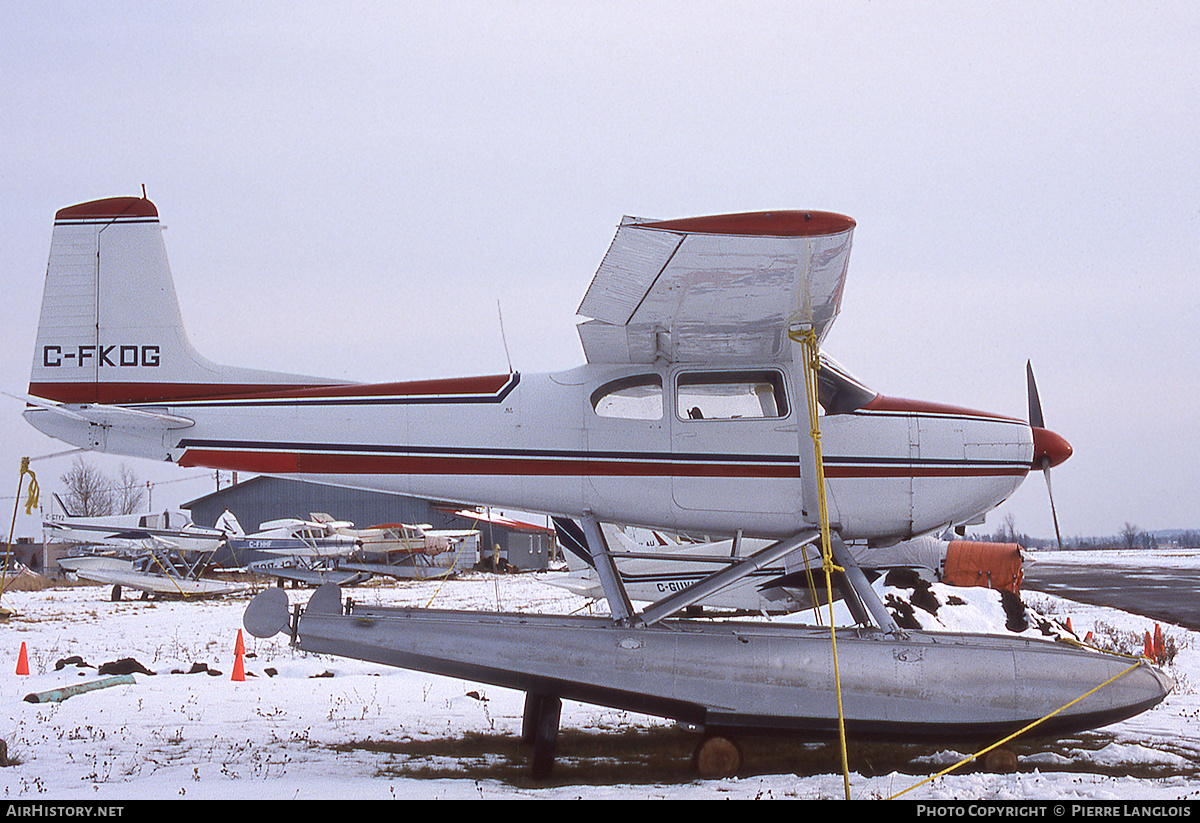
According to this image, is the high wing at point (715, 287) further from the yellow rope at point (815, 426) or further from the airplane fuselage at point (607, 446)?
the airplane fuselage at point (607, 446)

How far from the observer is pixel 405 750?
7.00m

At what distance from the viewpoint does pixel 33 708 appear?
→ 822 centimetres

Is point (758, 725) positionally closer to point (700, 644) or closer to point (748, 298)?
point (700, 644)

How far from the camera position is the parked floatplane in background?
20.5 feet

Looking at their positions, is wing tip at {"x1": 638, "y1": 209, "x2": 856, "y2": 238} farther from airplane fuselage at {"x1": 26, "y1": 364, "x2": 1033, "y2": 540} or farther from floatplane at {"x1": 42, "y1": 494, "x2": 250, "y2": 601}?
floatplane at {"x1": 42, "y1": 494, "x2": 250, "y2": 601}

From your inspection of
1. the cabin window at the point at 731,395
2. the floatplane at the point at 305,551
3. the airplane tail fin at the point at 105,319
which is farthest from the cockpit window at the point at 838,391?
the floatplane at the point at 305,551

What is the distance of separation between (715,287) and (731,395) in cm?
142

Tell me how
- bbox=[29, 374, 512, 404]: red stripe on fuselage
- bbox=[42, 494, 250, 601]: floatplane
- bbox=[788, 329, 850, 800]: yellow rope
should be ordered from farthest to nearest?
bbox=[42, 494, 250, 601]: floatplane < bbox=[29, 374, 512, 404]: red stripe on fuselage < bbox=[788, 329, 850, 800]: yellow rope

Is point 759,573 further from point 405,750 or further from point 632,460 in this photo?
point 405,750

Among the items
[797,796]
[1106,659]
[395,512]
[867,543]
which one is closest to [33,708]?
[797,796]

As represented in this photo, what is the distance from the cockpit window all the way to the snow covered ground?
8.83 ft

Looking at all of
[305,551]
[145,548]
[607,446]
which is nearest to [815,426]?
[607,446]

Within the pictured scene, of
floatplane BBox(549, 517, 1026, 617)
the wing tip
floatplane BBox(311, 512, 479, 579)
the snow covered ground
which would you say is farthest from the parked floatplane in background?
floatplane BBox(311, 512, 479, 579)

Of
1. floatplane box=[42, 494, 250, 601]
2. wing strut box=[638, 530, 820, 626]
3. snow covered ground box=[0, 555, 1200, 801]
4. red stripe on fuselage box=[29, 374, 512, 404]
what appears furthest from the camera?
floatplane box=[42, 494, 250, 601]
